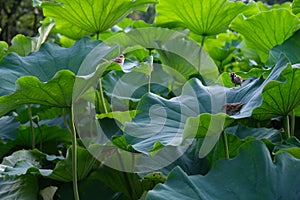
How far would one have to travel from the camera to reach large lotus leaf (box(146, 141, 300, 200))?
75 centimetres

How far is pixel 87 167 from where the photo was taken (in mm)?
1105

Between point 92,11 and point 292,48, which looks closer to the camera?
point 292,48

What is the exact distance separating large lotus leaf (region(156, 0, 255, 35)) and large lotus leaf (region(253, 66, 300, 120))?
0.47m

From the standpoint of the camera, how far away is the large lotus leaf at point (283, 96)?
881 mm

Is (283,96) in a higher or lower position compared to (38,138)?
higher

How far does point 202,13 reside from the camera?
1.37m

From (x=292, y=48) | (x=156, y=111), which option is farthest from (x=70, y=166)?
(x=292, y=48)

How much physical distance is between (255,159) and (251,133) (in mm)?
445

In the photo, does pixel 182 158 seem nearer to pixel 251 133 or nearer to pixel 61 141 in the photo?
pixel 251 133

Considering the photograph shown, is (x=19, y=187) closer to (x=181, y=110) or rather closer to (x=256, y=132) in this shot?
(x=181, y=110)

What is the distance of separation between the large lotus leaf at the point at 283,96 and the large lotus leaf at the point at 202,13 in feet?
1.54

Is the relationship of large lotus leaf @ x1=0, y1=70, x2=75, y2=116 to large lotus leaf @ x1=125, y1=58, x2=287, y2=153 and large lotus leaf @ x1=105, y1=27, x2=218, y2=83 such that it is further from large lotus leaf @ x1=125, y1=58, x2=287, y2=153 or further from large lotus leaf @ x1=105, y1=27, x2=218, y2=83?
large lotus leaf @ x1=105, y1=27, x2=218, y2=83

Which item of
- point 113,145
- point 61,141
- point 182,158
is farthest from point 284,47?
point 61,141

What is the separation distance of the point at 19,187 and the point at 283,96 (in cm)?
63
